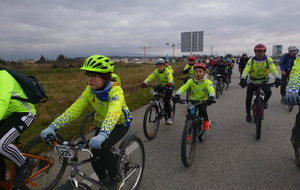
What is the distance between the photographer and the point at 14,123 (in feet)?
8.85

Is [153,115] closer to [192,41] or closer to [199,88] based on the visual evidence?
[199,88]

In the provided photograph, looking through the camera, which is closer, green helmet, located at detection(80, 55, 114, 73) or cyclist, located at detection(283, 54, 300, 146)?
green helmet, located at detection(80, 55, 114, 73)

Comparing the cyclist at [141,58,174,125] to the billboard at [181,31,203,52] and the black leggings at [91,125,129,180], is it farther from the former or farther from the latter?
the billboard at [181,31,203,52]

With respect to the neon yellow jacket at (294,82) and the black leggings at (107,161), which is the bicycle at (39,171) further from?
the neon yellow jacket at (294,82)

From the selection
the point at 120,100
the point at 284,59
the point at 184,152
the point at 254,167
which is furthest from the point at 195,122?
the point at 284,59

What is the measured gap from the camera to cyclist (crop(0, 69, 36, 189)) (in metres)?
2.47

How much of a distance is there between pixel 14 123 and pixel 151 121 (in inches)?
118

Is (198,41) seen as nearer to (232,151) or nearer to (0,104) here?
(232,151)

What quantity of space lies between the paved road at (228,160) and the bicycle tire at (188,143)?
0.44 feet

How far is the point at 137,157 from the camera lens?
3180 mm

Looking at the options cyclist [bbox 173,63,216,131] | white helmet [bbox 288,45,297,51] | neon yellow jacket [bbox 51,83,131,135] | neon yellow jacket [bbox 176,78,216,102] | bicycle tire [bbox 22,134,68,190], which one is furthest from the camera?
white helmet [bbox 288,45,297,51]

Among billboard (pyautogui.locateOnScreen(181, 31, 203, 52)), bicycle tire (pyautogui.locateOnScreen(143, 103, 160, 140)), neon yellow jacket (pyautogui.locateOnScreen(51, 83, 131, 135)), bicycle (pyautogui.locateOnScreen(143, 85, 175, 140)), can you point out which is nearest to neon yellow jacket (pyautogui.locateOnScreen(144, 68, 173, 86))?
bicycle (pyautogui.locateOnScreen(143, 85, 175, 140))

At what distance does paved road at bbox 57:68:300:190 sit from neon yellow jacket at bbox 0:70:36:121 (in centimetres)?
204

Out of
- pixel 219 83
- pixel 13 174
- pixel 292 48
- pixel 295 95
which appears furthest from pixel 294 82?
pixel 219 83
